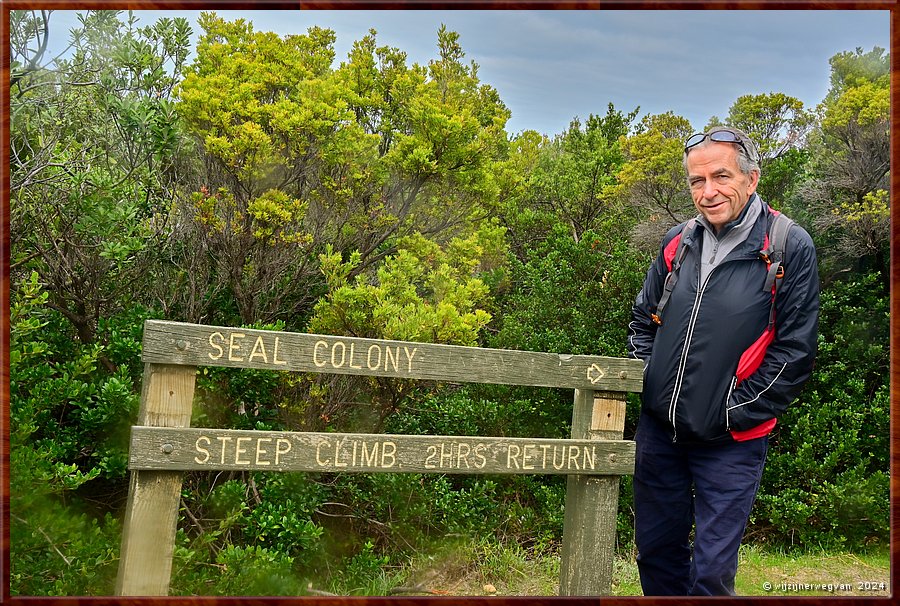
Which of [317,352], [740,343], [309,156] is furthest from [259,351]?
[309,156]

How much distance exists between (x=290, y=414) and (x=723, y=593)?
269cm

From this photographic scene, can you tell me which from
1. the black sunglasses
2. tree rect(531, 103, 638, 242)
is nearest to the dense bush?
tree rect(531, 103, 638, 242)

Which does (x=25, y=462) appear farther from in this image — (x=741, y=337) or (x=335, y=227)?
(x=741, y=337)

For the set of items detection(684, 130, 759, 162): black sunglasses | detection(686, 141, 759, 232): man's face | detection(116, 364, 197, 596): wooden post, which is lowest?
detection(116, 364, 197, 596): wooden post

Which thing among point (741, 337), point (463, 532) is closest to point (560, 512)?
point (463, 532)

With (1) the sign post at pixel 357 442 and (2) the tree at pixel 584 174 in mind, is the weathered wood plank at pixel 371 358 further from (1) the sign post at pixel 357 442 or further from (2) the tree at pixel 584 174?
(2) the tree at pixel 584 174

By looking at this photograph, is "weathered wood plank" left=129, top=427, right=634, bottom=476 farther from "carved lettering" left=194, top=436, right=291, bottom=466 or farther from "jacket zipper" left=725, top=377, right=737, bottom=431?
"jacket zipper" left=725, top=377, right=737, bottom=431

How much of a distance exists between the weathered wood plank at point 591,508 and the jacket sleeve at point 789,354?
596 mm

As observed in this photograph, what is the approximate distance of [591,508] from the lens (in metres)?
3.47

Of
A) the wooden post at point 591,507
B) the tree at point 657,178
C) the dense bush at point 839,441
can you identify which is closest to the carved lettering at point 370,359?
the wooden post at point 591,507

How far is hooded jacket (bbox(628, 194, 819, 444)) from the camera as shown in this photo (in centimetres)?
299

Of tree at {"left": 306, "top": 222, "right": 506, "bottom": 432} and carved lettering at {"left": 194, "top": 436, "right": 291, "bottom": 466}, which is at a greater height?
tree at {"left": 306, "top": 222, "right": 506, "bottom": 432}

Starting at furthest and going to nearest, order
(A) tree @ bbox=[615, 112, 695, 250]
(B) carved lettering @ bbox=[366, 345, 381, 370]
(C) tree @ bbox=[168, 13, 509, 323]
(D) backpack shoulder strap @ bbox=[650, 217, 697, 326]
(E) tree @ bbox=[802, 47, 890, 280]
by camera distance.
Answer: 1. (A) tree @ bbox=[615, 112, 695, 250]
2. (E) tree @ bbox=[802, 47, 890, 280]
3. (C) tree @ bbox=[168, 13, 509, 323]
4. (D) backpack shoulder strap @ bbox=[650, 217, 697, 326]
5. (B) carved lettering @ bbox=[366, 345, 381, 370]

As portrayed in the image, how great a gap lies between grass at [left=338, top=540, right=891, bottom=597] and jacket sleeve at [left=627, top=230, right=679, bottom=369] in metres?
1.72
